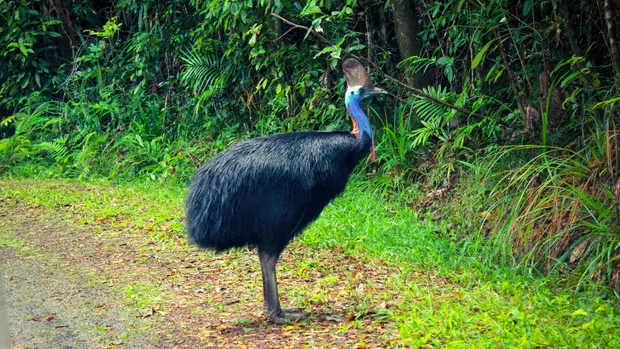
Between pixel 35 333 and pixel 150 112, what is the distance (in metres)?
6.07

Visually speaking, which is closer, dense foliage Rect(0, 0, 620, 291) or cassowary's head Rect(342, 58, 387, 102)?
cassowary's head Rect(342, 58, 387, 102)

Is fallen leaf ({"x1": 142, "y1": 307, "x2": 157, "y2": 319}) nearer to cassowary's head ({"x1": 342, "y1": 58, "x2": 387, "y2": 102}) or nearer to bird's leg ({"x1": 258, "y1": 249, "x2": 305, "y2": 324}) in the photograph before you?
bird's leg ({"x1": 258, "y1": 249, "x2": 305, "y2": 324})

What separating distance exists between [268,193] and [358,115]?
0.87m

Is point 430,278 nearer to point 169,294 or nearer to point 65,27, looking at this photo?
point 169,294

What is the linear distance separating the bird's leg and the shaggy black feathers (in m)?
0.05

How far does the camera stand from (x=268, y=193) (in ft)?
16.5

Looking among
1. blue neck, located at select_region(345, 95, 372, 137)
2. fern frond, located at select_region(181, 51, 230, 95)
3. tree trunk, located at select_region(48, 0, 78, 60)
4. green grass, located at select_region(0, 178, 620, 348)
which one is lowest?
green grass, located at select_region(0, 178, 620, 348)

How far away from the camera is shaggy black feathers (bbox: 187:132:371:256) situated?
498 cm

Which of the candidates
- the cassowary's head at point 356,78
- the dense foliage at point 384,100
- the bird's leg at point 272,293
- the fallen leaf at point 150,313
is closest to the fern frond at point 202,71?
the dense foliage at point 384,100

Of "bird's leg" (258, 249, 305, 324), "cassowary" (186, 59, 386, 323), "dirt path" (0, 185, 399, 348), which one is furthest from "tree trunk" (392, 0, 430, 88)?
"bird's leg" (258, 249, 305, 324)

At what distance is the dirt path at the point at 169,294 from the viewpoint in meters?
4.96

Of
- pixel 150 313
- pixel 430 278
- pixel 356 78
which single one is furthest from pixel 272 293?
pixel 356 78

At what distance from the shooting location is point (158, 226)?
7.71 meters

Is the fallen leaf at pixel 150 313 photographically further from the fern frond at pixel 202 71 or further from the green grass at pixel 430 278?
the fern frond at pixel 202 71
